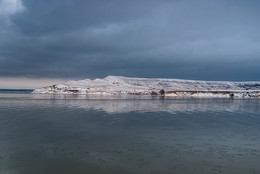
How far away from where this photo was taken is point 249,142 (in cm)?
1356

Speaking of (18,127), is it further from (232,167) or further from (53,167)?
(232,167)

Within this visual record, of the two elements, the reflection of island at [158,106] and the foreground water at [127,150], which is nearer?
the foreground water at [127,150]

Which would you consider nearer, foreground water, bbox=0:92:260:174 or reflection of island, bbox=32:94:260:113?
foreground water, bbox=0:92:260:174

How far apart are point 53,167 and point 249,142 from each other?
1100 cm

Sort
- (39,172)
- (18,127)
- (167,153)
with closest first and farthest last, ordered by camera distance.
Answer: (39,172) < (167,153) < (18,127)

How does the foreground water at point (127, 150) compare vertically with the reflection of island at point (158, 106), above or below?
below

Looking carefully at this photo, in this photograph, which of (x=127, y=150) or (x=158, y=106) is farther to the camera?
(x=158, y=106)

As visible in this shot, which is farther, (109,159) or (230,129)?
(230,129)

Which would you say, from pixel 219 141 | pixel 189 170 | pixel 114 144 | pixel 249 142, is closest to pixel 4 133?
pixel 114 144

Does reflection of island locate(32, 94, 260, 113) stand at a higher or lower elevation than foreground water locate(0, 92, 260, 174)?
higher

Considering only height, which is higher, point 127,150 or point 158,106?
point 158,106

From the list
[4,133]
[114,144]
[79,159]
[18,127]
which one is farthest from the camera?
[18,127]

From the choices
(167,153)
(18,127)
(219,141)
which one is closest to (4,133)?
(18,127)

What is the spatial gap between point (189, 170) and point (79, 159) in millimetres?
4650
